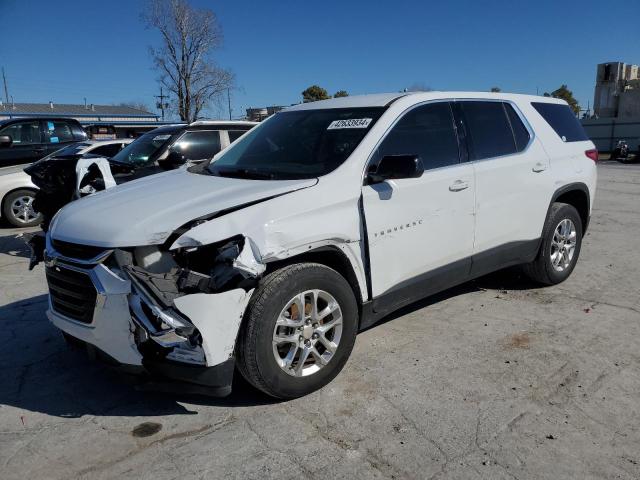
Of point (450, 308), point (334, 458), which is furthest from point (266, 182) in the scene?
point (450, 308)

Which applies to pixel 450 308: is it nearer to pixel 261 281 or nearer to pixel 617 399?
pixel 617 399

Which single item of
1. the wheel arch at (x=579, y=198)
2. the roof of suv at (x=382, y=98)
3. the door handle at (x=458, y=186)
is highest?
the roof of suv at (x=382, y=98)

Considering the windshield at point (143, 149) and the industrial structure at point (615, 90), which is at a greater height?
the industrial structure at point (615, 90)

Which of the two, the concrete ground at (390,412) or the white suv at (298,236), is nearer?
the concrete ground at (390,412)

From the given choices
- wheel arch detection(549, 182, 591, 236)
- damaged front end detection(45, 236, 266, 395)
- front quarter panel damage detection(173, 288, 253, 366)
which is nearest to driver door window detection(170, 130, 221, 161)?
wheel arch detection(549, 182, 591, 236)

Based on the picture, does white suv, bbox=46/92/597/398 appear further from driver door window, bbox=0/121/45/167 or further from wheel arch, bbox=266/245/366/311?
driver door window, bbox=0/121/45/167

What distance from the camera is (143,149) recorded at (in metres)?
7.80

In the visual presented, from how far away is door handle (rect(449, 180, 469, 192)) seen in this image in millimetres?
4105

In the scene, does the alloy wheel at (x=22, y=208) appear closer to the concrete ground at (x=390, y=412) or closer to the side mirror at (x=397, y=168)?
the concrete ground at (x=390, y=412)

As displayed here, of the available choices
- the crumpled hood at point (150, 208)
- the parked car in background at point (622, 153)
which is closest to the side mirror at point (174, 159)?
the crumpled hood at point (150, 208)

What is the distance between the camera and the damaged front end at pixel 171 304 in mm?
2803

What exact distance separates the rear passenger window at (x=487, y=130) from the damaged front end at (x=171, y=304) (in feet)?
7.87

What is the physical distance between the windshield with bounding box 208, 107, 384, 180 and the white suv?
0.7 inches

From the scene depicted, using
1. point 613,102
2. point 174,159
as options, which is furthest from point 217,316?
point 613,102
